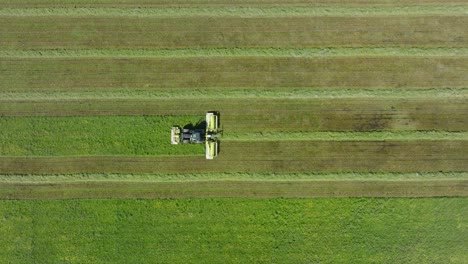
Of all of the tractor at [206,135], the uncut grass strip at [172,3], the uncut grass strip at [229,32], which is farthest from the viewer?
the uncut grass strip at [172,3]

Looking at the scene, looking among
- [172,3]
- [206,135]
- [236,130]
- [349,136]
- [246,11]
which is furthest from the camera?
[172,3]

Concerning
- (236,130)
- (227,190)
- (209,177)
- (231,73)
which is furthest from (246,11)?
(227,190)

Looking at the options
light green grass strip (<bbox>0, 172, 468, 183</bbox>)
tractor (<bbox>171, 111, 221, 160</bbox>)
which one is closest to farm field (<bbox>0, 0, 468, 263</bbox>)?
light green grass strip (<bbox>0, 172, 468, 183</bbox>)

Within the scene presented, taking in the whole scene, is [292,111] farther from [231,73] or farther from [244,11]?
[244,11]

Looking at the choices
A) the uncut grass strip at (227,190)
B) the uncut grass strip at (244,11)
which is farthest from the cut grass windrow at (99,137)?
the uncut grass strip at (244,11)

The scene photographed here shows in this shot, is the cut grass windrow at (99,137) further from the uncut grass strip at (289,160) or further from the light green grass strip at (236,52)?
the light green grass strip at (236,52)

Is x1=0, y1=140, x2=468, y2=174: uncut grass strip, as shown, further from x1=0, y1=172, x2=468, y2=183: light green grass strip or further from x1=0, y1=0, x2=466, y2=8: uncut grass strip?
x1=0, y1=0, x2=466, y2=8: uncut grass strip
